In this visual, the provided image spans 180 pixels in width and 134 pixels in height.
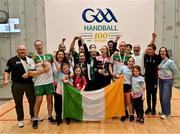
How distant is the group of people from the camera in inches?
183

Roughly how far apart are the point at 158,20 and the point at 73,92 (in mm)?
5799

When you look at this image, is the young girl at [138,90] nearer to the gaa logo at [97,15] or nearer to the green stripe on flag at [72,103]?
the green stripe on flag at [72,103]

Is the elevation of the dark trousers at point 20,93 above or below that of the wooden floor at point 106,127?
above

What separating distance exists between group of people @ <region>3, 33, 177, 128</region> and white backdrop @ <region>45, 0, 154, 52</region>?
4111 millimetres

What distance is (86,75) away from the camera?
506 cm

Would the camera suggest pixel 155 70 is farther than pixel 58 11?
No

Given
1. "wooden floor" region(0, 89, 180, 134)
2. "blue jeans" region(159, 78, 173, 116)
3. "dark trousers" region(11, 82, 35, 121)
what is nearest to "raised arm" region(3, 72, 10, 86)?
"dark trousers" region(11, 82, 35, 121)

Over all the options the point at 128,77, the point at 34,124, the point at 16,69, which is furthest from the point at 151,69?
the point at 16,69

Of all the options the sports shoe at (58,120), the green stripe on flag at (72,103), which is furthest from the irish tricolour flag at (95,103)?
the sports shoe at (58,120)

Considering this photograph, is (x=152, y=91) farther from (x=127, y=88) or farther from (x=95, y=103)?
(x=95, y=103)

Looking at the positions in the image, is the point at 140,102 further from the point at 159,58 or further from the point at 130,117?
the point at 159,58

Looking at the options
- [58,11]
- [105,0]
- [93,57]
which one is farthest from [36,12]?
[93,57]

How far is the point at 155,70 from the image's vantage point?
17.1ft

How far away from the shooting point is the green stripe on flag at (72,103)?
15.9ft
